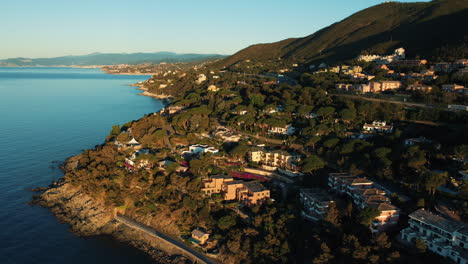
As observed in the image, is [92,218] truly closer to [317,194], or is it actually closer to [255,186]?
[255,186]

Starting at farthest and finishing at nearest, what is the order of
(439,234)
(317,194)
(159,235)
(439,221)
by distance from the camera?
(159,235) < (317,194) < (439,221) < (439,234)

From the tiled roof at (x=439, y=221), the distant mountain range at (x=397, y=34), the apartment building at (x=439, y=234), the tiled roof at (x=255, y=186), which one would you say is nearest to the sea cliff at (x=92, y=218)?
the tiled roof at (x=255, y=186)

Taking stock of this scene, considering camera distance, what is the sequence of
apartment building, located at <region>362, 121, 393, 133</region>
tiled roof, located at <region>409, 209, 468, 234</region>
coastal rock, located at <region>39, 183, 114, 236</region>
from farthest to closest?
1. apartment building, located at <region>362, 121, 393, 133</region>
2. coastal rock, located at <region>39, 183, 114, 236</region>
3. tiled roof, located at <region>409, 209, 468, 234</region>

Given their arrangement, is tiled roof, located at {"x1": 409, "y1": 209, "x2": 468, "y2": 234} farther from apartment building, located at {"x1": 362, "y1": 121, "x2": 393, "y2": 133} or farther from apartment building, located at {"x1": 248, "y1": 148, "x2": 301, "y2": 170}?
apartment building, located at {"x1": 362, "y1": 121, "x2": 393, "y2": 133}

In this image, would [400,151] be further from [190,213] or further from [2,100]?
[2,100]

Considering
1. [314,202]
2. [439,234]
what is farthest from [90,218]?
[439,234]

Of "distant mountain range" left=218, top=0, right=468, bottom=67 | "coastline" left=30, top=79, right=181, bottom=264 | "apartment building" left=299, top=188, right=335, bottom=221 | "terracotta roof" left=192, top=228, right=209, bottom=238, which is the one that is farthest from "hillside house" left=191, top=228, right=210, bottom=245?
"distant mountain range" left=218, top=0, right=468, bottom=67
